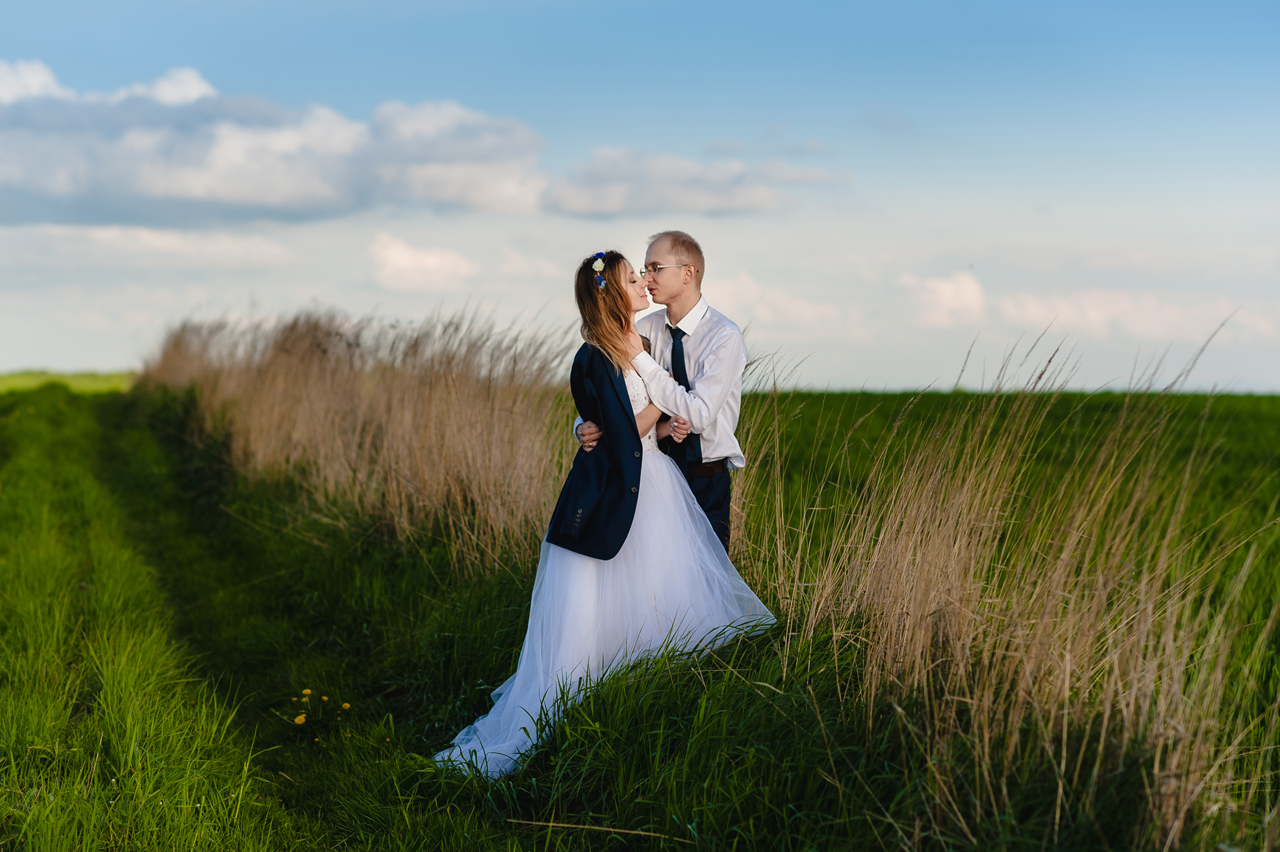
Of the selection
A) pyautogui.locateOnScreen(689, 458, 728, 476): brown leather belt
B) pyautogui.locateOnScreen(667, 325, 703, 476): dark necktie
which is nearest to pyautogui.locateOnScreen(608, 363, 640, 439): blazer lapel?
pyautogui.locateOnScreen(667, 325, 703, 476): dark necktie

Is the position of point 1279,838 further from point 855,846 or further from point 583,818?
point 583,818

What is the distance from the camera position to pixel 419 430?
645 cm

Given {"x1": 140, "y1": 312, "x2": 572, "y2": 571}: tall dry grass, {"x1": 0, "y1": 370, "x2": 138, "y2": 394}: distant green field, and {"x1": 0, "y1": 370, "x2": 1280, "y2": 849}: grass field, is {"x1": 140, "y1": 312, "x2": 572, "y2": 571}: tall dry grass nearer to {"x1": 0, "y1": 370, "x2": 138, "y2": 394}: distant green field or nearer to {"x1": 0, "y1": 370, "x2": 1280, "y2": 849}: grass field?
{"x1": 0, "y1": 370, "x2": 1280, "y2": 849}: grass field

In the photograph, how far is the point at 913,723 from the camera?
2.65m

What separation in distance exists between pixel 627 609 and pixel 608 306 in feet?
3.87

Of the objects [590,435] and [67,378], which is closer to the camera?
[590,435]

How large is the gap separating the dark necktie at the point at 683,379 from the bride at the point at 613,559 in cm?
21

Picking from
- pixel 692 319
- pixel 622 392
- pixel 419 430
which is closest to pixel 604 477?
pixel 622 392

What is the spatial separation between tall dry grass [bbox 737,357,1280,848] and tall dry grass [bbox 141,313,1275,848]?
0.01 m

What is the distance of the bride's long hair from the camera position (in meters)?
3.20

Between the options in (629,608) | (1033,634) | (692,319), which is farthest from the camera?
(692,319)

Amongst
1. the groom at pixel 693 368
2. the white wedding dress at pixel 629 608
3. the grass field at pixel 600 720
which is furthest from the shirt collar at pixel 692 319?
the grass field at pixel 600 720

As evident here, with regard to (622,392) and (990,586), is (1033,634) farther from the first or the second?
(622,392)

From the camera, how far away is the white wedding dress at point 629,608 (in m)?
3.26
